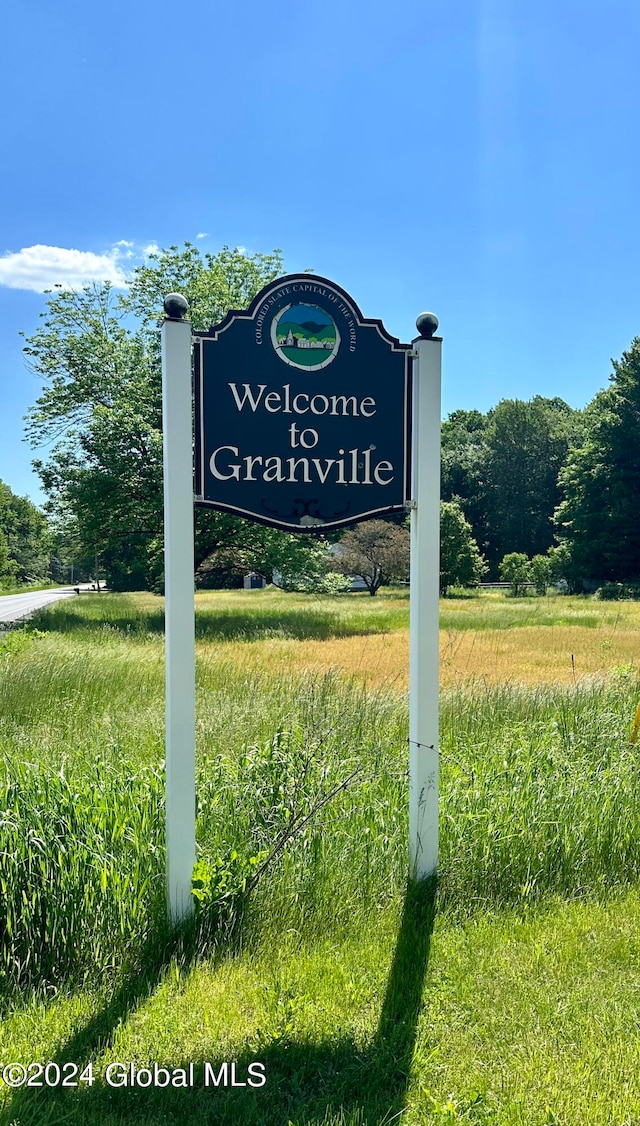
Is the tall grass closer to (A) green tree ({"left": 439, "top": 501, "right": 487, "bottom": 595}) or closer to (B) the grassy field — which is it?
(B) the grassy field

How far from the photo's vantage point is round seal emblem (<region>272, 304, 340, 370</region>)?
3.26 metres

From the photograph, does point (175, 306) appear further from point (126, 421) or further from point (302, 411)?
point (126, 421)

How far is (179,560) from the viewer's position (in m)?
3.07

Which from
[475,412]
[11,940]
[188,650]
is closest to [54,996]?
[11,940]

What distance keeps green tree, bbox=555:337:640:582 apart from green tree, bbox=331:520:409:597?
44.8 ft

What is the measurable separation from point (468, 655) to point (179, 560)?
32.7 ft

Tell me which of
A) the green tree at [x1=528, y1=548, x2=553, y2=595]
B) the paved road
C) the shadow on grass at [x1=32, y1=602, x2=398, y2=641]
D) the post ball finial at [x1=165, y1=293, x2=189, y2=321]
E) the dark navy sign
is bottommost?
the paved road

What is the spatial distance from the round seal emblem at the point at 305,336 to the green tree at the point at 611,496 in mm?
40742

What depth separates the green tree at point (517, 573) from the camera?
41.4 metres

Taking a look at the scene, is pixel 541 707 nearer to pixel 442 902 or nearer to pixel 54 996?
pixel 442 902

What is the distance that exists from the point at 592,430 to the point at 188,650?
46.1 metres

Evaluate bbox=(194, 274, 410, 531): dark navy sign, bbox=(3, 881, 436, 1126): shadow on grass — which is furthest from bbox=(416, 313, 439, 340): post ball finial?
bbox=(3, 881, 436, 1126): shadow on grass

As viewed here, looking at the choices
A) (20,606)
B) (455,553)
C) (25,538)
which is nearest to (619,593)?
(455,553)

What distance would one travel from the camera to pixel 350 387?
11.0 feet
